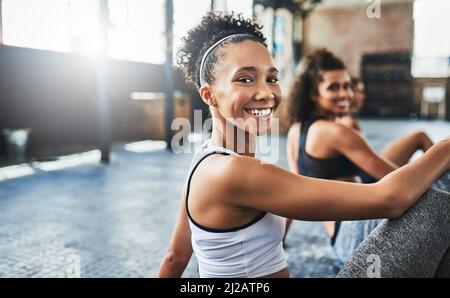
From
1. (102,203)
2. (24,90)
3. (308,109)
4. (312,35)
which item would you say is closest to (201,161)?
(308,109)

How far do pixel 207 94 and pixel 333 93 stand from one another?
1.29 metres

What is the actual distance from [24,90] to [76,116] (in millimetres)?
1283

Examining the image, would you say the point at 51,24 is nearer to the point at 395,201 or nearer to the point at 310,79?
the point at 310,79

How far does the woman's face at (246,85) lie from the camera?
2.78ft

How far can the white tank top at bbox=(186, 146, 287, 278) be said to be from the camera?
0.85 metres

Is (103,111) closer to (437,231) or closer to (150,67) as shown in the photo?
(150,67)

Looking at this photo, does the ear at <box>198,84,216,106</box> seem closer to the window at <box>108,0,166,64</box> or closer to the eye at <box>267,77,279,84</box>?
the eye at <box>267,77,279,84</box>

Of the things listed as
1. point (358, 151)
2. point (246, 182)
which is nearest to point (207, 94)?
point (246, 182)

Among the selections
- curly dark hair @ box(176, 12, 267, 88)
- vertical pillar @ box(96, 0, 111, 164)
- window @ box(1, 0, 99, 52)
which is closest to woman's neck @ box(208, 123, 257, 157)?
curly dark hair @ box(176, 12, 267, 88)

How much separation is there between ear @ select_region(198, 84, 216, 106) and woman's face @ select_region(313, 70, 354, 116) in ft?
4.16

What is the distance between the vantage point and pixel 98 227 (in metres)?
2.74

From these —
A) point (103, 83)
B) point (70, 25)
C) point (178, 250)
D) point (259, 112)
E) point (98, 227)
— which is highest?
point (70, 25)

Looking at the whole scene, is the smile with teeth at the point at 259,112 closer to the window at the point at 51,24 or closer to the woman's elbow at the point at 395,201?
the woman's elbow at the point at 395,201

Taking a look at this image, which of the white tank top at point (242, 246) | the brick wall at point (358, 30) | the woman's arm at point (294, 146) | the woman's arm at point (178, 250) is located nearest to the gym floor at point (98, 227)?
the woman's arm at point (294, 146)
